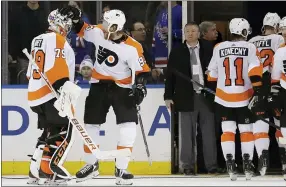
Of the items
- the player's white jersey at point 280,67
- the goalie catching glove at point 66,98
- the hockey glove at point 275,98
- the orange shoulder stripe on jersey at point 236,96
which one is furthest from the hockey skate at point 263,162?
the goalie catching glove at point 66,98

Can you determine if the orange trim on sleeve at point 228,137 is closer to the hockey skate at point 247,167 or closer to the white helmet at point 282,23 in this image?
the hockey skate at point 247,167

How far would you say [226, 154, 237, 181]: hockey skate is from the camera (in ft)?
29.6

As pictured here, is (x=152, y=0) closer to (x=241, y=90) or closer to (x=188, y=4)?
(x=188, y=4)

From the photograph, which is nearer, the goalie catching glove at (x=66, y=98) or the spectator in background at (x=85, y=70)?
the goalie catching glove at (x=66, y=98)

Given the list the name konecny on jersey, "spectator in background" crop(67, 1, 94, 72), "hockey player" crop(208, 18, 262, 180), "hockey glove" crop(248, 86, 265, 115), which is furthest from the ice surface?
"spectator in background" crop(67, 1, 94, 72)

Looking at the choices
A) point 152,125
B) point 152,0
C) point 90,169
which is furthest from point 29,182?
point 152,0

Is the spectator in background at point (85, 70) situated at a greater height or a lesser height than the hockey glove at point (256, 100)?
greater

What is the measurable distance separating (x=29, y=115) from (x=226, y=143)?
1853mm

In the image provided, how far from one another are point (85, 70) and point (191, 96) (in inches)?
40.3

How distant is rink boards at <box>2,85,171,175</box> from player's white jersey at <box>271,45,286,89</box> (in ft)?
3.86

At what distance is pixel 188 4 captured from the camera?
996 cm

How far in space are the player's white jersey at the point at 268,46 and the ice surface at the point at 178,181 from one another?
1.03 m

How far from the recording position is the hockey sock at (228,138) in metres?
9.08

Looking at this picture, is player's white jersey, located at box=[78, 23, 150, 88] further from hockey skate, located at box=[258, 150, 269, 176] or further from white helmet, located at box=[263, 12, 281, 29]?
white helmet, located at box=[263, 12, 281, 29]
